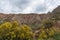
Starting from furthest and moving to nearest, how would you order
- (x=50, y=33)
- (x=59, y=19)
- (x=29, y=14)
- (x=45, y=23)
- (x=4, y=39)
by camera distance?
(x=29, y=14) < (x=59, y=19) < (x=45, y=23) < (x=50, y=33) < (x=4, y=39)

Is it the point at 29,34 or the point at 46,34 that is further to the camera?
the point at 46,34

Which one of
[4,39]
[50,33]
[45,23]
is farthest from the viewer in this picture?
[45,23]

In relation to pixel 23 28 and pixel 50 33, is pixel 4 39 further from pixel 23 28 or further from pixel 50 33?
pixel 50 33

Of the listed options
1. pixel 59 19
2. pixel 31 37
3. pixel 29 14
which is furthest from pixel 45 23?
pixel 29 14

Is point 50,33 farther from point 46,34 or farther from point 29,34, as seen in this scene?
point 29,34

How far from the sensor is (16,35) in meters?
39.8

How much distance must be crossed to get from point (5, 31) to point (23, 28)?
2712mm

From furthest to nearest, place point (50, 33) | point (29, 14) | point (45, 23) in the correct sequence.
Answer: point (29, 14) → point (45, 23) → point (50, 33)

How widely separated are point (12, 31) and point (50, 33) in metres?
6.82

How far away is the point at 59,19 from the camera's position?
6975 centimetres

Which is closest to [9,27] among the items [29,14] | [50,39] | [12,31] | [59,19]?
[12,31]

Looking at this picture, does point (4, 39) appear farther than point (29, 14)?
No

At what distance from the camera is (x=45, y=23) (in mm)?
59031

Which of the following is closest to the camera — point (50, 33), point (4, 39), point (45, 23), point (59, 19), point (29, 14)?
point (4, 39)
